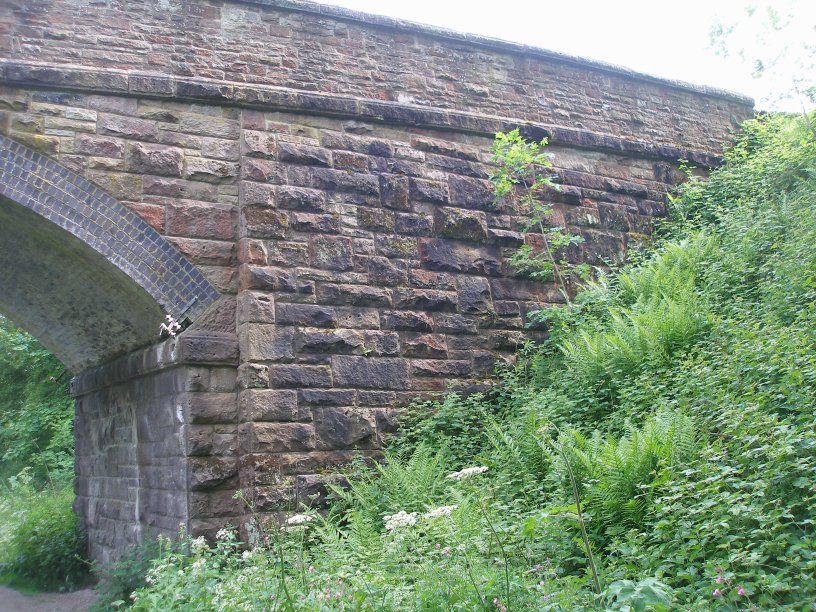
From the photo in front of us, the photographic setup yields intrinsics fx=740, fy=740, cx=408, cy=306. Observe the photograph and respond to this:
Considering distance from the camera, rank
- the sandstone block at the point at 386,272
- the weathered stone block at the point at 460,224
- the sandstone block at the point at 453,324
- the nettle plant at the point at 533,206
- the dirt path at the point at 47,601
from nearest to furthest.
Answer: the sandstone block at the point at 386,272 → the sandstone block at the point at 453,324 → the weathered stone block at the point at 460,224 → the dirt path at the point at 47,601 → the nettle plant at the point at 533,206

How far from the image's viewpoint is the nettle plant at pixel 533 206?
7.74m

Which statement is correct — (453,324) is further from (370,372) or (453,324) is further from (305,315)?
(305,315)

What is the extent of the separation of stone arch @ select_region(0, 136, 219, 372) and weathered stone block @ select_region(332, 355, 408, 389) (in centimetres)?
126

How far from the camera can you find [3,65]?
Answer: 600 centimetres

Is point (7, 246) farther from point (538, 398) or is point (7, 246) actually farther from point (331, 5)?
point (538, 398)

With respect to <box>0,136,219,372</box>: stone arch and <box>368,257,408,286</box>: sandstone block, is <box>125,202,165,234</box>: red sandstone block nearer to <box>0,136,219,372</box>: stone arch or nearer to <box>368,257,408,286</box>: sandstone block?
<box>0,136,219,372</box>: stone arch

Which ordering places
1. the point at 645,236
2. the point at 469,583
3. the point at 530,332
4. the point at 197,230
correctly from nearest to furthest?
1. the point at 469,583
2. the point at 197,230
3. the point at 530,332
4. the point at 645,236

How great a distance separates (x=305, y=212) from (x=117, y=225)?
5.23ft

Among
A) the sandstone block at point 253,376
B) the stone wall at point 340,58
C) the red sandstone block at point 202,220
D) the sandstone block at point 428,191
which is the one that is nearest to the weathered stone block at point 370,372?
the sandstone block at point 253,376

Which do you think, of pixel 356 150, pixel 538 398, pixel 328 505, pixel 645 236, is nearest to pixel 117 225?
pixel 356 150

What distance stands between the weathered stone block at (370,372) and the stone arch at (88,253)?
4.14ft

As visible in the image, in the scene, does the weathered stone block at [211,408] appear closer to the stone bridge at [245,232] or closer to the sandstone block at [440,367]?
the stone bridge at [245,232]

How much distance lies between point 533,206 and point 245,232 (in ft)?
10.6

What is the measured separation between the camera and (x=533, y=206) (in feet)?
26.3
